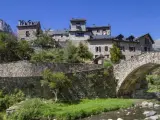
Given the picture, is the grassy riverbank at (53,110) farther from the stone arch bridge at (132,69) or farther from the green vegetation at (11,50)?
the green vegetation at (11,50)

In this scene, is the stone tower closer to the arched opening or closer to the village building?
the village building

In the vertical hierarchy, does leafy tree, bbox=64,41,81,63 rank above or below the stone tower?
below

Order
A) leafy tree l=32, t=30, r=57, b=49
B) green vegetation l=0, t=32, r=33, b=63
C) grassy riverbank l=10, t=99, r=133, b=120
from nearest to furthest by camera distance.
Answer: grassy riverbank l=10, t=99, r=133, b=120
green vegetation l=0, t=32, r=33, b=63
leafy tree l=32, t=30, r=57, b=49

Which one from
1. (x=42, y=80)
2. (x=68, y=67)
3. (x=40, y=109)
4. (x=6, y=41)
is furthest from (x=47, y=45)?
(x=40, y=109)

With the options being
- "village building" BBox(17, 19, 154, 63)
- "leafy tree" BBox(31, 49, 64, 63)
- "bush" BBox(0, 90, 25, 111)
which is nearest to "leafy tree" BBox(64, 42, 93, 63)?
"leafy tree" BBox(31, 49, 64, 63)

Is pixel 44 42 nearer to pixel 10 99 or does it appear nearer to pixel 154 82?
pixel 154 82

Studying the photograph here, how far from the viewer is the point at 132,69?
34.2 metres

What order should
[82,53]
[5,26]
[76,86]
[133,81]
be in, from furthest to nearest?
[5,26], [82,53], [133,81], [76,86]

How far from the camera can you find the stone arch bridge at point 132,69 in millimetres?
31969

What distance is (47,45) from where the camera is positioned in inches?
2238

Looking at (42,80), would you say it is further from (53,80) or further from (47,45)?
(47,45)

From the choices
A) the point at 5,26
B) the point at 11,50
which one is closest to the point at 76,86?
the point at 11,50

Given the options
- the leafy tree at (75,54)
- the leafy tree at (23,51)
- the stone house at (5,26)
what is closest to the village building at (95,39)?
the stone house at (5,26)

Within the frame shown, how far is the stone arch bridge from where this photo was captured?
3197 cm
